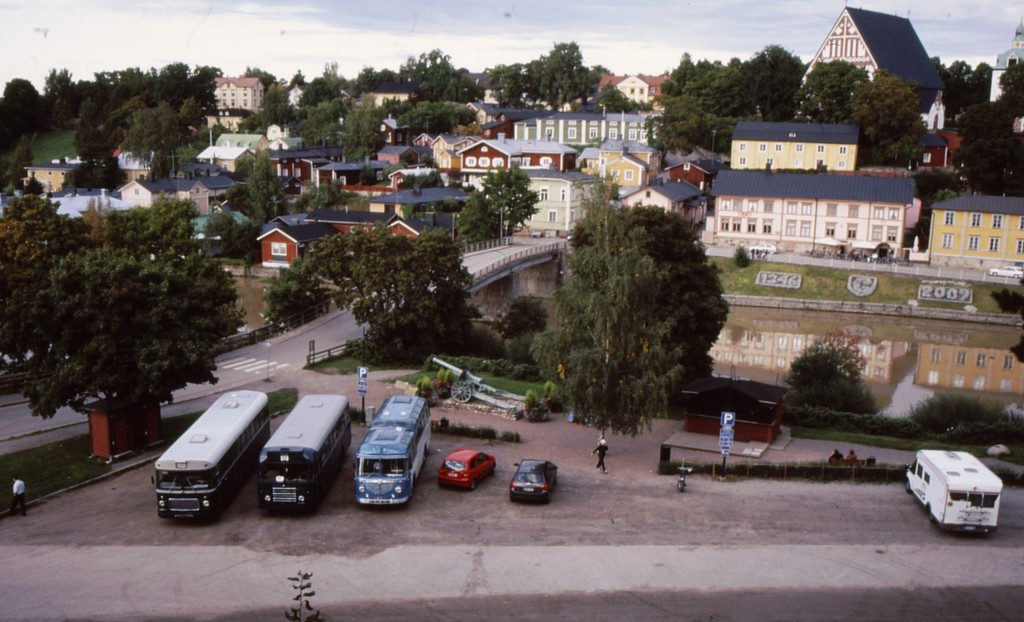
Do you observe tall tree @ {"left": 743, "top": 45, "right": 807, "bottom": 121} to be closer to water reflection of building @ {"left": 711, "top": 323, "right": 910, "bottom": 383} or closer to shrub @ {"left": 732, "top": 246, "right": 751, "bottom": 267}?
shrub @ {"left": 732, "top": 246, "right": 751, "bottom": 267}

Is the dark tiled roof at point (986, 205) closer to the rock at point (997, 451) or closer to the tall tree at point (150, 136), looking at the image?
the rock at point (997, 451)

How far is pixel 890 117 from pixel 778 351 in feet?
110

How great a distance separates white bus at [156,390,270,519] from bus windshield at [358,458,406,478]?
2.59 m

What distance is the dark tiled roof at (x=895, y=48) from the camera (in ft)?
267

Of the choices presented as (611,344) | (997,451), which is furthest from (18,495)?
(997,451)

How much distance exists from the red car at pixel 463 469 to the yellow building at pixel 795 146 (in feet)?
185

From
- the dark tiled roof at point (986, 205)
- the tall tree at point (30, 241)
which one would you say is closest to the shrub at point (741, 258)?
the dark tiled roof at point (986, 205)

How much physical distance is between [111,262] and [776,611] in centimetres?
1696

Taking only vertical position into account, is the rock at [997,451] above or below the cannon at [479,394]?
below

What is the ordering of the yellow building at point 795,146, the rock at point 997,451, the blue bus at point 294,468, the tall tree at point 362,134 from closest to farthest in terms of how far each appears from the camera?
the blue bus at point 294,468 → the rock at point 997,451 → the yellow building at point 795,146 → the tall tree at point 362,134

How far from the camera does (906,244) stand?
59719 millimetres

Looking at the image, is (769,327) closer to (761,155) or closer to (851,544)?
(761,155)


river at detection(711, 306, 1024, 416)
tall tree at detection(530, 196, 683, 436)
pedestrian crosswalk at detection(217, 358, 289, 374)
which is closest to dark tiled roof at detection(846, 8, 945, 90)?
river at detection(711, 306, 1024, 416)

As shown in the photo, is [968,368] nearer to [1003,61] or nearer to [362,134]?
[1003,61]
